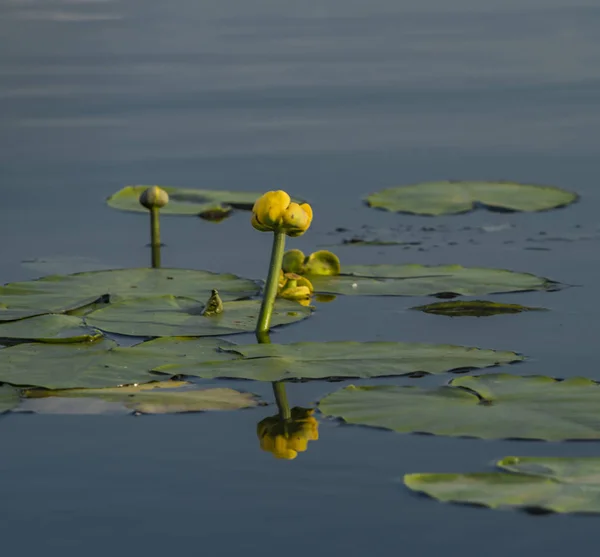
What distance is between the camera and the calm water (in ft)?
7.83

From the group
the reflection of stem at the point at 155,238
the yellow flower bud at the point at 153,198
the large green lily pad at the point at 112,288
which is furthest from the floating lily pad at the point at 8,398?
the yellow flower bud at the point at 153,198

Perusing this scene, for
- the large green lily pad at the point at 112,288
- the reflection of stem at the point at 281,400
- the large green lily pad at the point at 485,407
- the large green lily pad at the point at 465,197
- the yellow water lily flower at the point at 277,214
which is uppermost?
the yellow water lily flower at the point at 277,214

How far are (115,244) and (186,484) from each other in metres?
2.63

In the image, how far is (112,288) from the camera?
407cm

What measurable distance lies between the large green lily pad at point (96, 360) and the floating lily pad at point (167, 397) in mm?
23

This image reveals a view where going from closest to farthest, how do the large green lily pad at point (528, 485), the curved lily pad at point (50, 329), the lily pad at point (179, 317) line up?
1. the large green lily pad at point (528, 485)
2. the curved lily pad at point (50, 329)
3. the lily pad at point (179, 317)

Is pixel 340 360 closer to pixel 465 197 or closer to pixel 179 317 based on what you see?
pixel 179 317

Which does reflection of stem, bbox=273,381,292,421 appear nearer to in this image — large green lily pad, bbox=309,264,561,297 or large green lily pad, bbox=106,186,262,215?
large green lily pad, bbox=309,264,561,297

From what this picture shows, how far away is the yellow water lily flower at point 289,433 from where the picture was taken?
2.75 m

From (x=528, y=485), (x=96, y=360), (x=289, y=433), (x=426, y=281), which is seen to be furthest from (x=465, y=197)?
(x=528, y=485)

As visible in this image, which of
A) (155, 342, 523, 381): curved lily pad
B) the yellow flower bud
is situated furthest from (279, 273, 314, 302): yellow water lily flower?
the yellow flower bud

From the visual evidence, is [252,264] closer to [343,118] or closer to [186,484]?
[186,484]

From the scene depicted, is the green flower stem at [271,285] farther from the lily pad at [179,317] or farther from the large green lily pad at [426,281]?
the large green lily pad at [426,281]

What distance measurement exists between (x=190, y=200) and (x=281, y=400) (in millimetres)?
2874
